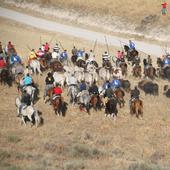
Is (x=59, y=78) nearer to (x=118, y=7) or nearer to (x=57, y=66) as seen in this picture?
(x=57, y=66)

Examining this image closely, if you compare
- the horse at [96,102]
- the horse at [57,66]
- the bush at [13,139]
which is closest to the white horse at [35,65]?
the horse at [57,66]

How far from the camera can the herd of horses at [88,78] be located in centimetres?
2639

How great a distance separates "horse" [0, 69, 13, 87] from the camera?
30.6m

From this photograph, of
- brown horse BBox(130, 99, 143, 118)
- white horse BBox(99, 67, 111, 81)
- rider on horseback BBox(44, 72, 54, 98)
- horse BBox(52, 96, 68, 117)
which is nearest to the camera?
horse BBox(52, 96, 68, 117)

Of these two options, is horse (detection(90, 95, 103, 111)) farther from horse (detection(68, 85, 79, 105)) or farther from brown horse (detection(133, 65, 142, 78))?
brown horse (detection(133, 65, 142, 78))

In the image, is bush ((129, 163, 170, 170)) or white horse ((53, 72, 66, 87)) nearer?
bush ((129, 163, 170, 170))

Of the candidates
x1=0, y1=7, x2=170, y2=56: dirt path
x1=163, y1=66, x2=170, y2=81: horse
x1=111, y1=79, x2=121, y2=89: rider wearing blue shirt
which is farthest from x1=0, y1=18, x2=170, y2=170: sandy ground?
x1=0, y1=7, x2=170, y2=56: dirt path

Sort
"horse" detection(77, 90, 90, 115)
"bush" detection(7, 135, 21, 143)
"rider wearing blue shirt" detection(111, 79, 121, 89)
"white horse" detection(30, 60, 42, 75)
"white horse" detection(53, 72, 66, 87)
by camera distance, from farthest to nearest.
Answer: "white horse" detection(30, 60, 42, 75) < "white horse" detection(53, 72, 66, 87) < "rider wearing blue shirt" detection(111, 79, 121, 89) < "horse" detection(77, 90, 90, 115) < "bush" detection(7, 135, 21, 143)

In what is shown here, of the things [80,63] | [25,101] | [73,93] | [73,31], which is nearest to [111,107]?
[73,93]

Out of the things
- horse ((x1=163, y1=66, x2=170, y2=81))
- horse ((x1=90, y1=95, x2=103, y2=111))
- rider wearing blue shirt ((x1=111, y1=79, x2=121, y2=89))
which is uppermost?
horse ((x1=163, y1=66, x2=170, y2=81))

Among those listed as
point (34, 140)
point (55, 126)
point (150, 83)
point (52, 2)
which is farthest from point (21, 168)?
point (52, 2)

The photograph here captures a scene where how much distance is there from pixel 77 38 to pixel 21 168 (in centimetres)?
2910

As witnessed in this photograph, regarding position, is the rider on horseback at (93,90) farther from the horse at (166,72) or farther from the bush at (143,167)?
the horse at (166,72)

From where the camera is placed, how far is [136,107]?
2638cm
